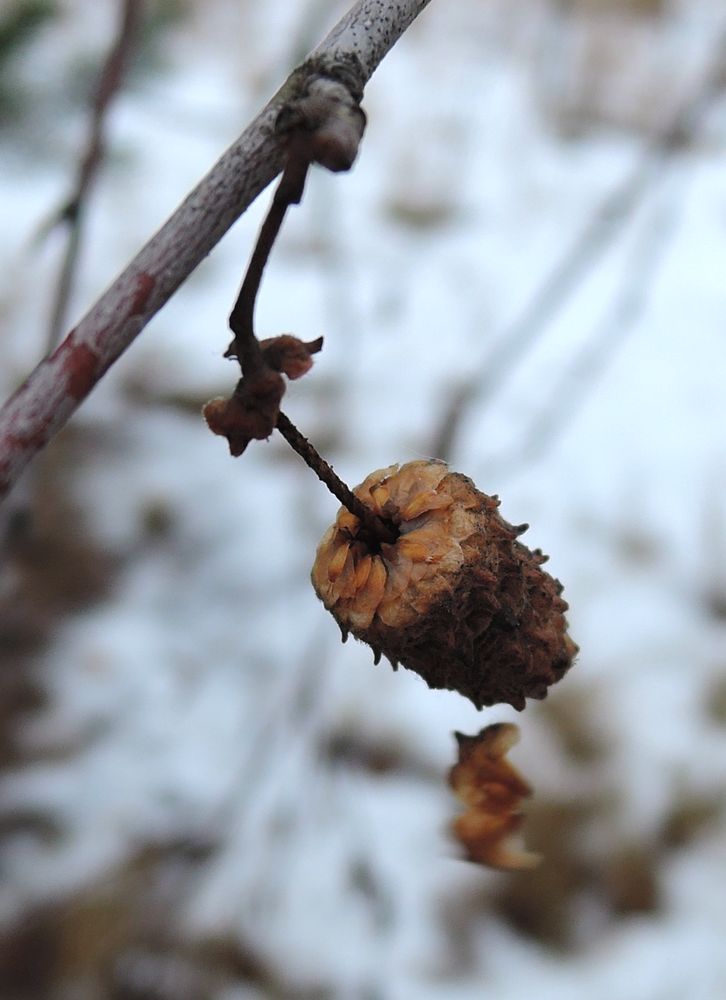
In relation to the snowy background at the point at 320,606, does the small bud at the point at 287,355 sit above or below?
below

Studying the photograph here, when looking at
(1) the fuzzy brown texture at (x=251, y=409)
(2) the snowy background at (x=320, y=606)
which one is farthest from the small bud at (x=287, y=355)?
(2) the snowy background at (x=320, y=606)

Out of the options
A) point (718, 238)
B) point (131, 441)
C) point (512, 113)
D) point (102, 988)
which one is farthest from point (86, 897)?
point (512, 113)

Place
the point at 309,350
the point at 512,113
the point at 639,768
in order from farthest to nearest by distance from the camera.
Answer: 1. the point at 512,113
2. the point at 639,768
3. the point at 309,350

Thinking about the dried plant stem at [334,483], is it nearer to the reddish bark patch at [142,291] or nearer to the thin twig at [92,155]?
the reddish bark patch at [142,291]

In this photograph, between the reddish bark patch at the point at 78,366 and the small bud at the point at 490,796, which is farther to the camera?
the small bud at the point at 490,796

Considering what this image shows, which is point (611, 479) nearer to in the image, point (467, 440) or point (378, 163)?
point (467, 440)

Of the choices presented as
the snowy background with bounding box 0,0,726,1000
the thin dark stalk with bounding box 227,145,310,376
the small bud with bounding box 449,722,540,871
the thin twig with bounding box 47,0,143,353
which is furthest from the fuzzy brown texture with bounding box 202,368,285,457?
the snowy background with bounding box 0,0,726,1000

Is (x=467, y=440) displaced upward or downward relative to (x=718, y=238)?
downward

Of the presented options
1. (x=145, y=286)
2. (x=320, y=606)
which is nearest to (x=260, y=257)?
(x=145, y=286)
